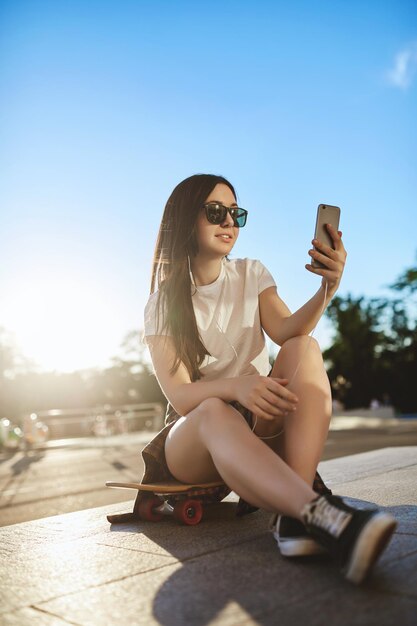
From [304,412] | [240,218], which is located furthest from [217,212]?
[304,412]

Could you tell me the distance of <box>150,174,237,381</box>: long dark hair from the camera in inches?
101

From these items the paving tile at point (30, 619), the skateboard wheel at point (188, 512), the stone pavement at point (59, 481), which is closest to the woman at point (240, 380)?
the skateboard wheel at point (188, 512)

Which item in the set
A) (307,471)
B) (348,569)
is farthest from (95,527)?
(348,569)

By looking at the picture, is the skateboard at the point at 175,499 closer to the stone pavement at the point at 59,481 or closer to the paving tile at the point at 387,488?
the paving tile at the point at 387,488

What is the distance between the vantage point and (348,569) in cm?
153

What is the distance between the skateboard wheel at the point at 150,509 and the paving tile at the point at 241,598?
0.87m

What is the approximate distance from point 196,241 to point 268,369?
67cm

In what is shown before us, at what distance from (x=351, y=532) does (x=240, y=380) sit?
0.68m

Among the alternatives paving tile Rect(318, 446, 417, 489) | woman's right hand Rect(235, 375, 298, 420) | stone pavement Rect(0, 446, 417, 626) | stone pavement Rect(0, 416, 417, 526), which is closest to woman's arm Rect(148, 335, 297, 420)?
woman's right hand Rect(235, 375, 298, 420)

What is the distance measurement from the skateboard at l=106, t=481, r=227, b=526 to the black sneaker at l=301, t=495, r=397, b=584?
96 cm

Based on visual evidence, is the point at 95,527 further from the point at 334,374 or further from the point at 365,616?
the point at 334,374

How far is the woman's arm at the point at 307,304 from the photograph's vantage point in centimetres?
231

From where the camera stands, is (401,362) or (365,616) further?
(401,362)

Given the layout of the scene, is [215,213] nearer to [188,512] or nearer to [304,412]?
[304,412]
